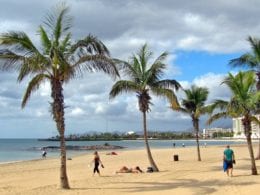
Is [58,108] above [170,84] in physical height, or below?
below

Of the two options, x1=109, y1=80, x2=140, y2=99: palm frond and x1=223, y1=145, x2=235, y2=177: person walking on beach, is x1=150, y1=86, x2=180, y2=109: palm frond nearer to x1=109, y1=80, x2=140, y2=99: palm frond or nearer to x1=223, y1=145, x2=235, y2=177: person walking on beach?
x1=109, y1=80, x2=140, y2=99: palm frond

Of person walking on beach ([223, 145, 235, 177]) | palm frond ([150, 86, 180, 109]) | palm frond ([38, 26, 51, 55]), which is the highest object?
palm frond ([38, 26, 51, 55])

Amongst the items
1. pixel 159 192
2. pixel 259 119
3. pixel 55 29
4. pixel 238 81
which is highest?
pixel 55 29

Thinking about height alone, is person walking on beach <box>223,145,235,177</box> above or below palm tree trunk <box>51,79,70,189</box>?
below

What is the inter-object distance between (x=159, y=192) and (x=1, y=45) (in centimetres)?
Answer: 705

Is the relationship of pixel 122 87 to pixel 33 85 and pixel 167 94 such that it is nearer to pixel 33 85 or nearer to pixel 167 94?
pixel 167 94

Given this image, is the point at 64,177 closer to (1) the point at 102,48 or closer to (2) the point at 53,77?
(2) the point at 53,77

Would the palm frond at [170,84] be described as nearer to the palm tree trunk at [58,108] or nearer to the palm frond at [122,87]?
the palm frond at [122,87]

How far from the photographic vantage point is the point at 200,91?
32000mm

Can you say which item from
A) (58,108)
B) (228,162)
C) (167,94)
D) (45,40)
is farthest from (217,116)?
(45,40)

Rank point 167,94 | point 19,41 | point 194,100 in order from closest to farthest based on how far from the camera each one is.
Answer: point 19,41
point 167,94
point 194,100

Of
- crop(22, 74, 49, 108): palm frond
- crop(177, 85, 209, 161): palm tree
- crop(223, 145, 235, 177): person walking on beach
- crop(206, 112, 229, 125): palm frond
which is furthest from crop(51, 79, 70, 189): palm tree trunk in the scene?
crop(177, 85, 209, 161): palm tree

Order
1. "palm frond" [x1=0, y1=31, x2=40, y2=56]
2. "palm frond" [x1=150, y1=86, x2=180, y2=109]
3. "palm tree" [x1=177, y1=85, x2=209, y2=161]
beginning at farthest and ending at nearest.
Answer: "palm tree" [x1=177, y1=85, x2=209, y2=161], "palm frond" [x1=150, y1=86, x2=180, y2=109], "palm frond" [x1=0, y1=31, x2=40, y2=56]

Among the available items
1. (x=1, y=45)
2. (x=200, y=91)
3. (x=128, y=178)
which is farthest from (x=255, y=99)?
(x=200, y=91)
